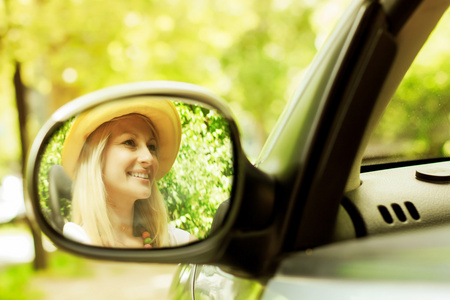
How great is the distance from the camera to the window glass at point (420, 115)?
4.64 ft

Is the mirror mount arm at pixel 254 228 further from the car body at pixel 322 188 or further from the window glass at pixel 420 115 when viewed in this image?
the window glass at pixel 420 115

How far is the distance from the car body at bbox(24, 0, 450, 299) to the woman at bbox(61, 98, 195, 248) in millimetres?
37

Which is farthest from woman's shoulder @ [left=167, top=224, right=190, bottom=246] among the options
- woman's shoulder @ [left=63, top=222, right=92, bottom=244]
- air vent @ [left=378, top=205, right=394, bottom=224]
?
air vent @ [left=378, top=205, right=394, bottom=224]

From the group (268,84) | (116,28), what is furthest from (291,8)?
(116,28)

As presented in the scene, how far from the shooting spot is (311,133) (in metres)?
1.21

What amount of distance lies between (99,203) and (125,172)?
0.10 m

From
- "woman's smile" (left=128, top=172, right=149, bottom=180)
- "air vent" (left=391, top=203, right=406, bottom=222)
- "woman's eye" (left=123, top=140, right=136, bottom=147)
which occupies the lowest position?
"air vent" (left=391, top=203, right=406, bottom=222)

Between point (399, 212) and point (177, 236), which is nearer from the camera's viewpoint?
point (177, 236)

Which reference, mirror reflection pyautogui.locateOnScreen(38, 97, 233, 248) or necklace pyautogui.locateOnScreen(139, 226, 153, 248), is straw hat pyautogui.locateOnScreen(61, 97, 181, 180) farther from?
necklace pyautogui.locateOnScreen(139, 226, 153, 248)

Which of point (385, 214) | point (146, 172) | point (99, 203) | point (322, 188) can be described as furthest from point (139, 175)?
point (385, 214)

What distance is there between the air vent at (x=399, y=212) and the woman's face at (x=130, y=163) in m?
0.62

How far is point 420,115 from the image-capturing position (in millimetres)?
1526

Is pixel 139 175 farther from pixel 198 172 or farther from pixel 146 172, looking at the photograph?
pixel 198 172

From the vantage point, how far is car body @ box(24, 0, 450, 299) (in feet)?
3.81
